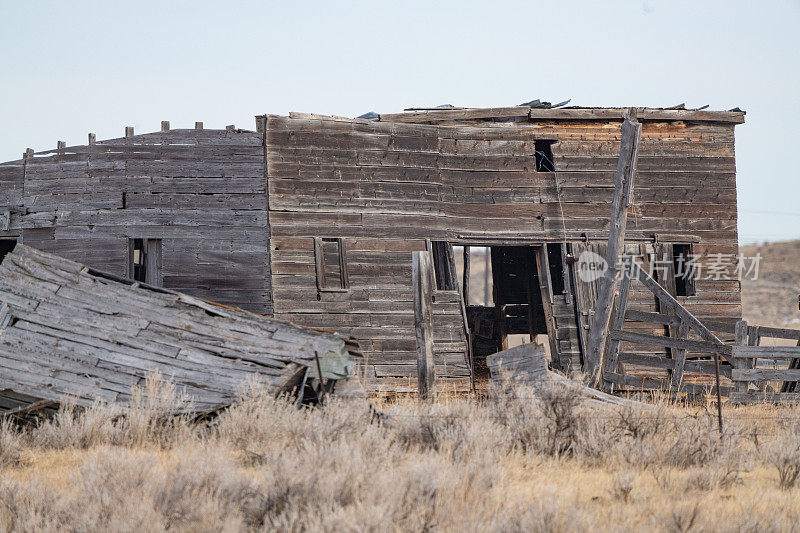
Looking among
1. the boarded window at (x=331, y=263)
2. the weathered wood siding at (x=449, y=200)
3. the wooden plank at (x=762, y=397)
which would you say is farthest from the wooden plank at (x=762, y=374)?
the boarded window at (x=331, y=263)

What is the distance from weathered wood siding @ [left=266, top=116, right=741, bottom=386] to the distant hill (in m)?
36.8

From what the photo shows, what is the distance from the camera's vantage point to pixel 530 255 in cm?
2078

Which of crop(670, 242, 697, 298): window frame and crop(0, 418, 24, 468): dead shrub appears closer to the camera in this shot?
crop(0, 418, 24, 468): dead shrub

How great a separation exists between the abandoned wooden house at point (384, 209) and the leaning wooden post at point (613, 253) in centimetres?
94

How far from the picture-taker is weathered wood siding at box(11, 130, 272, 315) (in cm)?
1529

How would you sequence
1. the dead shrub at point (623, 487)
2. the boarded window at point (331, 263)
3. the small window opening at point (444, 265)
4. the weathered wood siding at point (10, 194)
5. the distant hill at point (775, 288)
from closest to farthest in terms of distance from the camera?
the dead shrub at point (623, 487) → the weathered wood siding at point (10, 194) → the boarded window at point (331, 263) → the small window opening at point (444, 265) → the distant hill at point (775, 288)

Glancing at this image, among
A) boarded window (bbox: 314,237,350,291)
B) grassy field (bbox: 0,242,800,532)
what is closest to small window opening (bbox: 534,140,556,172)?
boarded window (bbox: 314,237,350,291)

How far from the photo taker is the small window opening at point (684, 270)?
59.0 feet

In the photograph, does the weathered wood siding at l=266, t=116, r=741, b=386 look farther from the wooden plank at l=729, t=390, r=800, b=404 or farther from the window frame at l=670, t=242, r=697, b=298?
the wooden plank at l=729, t=390, r=800, b=404

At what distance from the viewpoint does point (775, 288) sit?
67125 millimetres

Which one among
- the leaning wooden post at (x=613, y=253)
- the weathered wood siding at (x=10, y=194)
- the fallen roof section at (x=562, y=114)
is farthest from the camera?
the fallen roof section at (x=562, y=114)

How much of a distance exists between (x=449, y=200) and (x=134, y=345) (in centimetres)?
793

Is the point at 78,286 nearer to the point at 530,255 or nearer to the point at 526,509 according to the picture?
the point at 526,509

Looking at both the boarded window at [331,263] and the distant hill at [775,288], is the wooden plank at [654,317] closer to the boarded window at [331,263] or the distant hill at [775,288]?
the boarded window at [331,263]
